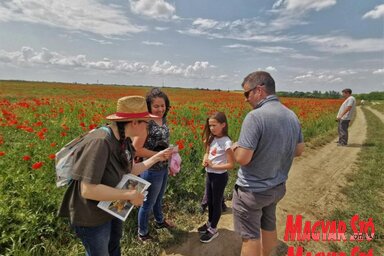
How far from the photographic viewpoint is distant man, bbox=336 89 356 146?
9.67 meters

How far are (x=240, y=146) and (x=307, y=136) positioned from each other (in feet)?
30.3

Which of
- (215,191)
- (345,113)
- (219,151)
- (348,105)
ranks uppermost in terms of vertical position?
(348,105)

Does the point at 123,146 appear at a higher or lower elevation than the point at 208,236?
higher

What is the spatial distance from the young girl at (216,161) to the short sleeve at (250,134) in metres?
0.94

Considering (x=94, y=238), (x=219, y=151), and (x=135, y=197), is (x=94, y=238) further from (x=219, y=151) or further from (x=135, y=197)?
(x=219, y=151)

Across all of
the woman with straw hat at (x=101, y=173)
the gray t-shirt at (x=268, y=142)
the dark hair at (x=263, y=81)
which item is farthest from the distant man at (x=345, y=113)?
the woman with straw hat at (x=101, y=173)

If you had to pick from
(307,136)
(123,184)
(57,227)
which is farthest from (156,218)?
(307,136)

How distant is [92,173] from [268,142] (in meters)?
1.50

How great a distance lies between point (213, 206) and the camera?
11.6 ft

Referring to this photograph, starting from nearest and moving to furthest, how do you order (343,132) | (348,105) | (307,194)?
(307,194) → (348,105) → (343,132)

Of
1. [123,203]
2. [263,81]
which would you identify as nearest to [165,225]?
[123,203]

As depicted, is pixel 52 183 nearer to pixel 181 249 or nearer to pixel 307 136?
pixel 181 249

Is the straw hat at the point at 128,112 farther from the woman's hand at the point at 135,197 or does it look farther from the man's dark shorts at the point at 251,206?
the man's dark shorts at the point at 251,206

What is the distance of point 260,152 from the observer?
2.41m
